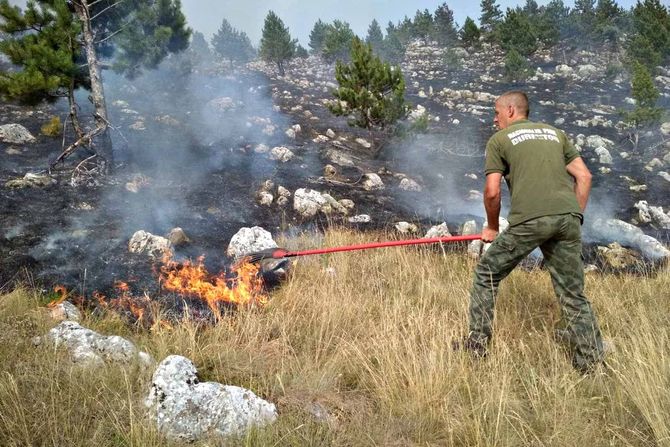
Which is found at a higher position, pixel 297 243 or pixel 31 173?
pixel 31 173

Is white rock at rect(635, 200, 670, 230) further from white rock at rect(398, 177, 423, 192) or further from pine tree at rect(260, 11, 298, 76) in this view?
pine tree at rect(260, 11, 298, 76)

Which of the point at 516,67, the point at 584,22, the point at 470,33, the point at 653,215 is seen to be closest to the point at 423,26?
the point at 470,33

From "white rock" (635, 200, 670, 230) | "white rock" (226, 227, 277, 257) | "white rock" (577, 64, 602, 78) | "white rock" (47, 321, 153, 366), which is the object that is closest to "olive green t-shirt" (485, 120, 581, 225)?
"white rock" (47, 321, 153, 366)

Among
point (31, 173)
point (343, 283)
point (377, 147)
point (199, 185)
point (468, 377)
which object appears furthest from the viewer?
point (377, 147)

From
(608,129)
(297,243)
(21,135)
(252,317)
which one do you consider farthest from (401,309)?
(608,129)

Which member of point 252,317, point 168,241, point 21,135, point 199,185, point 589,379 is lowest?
point 589,379

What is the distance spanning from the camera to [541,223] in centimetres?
292

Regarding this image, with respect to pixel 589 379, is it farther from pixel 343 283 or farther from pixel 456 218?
pixel 456 218

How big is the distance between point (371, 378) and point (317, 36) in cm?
4754

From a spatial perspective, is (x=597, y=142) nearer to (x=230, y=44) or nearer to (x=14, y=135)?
(x=14, y=135)

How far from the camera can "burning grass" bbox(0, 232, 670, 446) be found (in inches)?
85.2

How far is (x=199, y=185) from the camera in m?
8.56

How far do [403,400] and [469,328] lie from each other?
0.95 m

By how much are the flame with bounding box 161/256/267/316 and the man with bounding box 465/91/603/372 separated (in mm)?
2244
